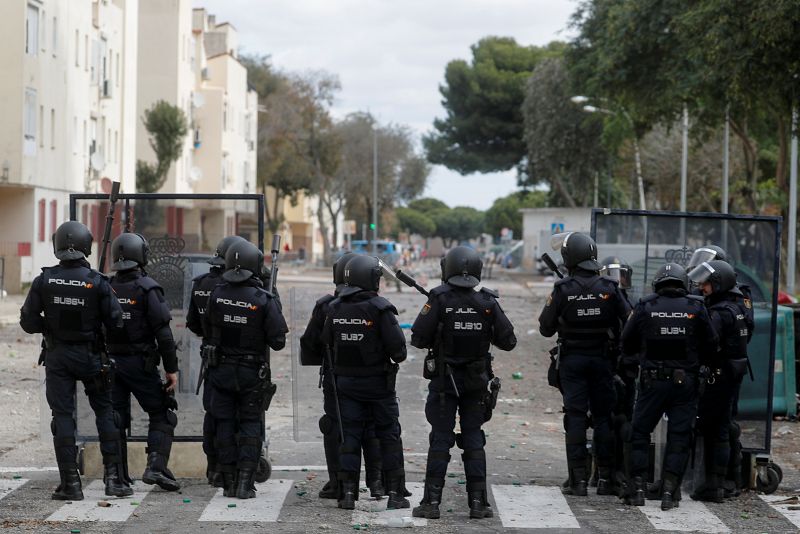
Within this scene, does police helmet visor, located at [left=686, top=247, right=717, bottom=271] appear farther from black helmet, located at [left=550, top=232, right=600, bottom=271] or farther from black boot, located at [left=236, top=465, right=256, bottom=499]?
black boot, located at [left=236, top=465, right=256, bottom=499]

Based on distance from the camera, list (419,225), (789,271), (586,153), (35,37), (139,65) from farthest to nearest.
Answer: (419,225)
(586,153)
(139,65)
(35,37)
(789,271)

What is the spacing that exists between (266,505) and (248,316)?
1338 mm

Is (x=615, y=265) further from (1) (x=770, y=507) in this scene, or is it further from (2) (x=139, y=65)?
(2) (x=139, y=65)

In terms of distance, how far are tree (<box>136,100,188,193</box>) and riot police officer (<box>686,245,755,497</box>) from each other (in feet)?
134

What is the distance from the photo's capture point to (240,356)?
9.52 metres

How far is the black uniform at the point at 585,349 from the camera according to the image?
984 cm

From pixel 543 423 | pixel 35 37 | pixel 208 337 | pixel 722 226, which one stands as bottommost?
pixel 543 423

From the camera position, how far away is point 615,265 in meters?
10.9

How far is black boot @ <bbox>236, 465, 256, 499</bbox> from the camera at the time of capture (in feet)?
31.0

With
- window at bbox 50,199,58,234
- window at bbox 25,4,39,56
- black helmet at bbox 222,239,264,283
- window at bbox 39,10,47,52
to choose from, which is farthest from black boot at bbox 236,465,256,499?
window at bbox 50,199,58,234

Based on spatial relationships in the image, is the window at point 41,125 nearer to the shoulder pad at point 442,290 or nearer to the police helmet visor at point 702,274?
the shoulder pad at point 442,290

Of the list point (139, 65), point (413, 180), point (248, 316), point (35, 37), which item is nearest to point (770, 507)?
point (248, 316)

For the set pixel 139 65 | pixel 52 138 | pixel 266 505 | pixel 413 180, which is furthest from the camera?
pixel 413 180

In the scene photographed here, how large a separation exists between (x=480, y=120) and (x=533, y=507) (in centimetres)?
6732
